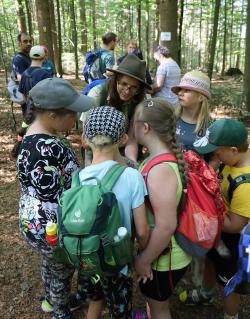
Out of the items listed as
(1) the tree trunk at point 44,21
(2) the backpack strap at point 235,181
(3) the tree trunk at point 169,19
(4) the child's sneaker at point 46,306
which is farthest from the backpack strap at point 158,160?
(1) the tree trunk at point 44,21

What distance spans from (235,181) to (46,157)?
3.92ft

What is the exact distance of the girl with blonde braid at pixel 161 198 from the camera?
1866 millimetres

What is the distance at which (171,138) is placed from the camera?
1.98m

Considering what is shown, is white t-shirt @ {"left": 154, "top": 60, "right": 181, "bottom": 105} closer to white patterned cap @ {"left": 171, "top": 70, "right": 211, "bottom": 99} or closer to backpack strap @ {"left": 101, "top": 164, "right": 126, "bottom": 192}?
white patterned cap @ {"left": 171, "top": 70, "right": 211, "bottom": 99}

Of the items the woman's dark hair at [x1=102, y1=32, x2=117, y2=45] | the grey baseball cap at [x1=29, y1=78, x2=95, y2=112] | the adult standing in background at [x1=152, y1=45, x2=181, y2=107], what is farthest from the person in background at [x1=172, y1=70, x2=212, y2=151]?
the woman's dark hair at [x1=102, y1=32, x2=117, y2=45]

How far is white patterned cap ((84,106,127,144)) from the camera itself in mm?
1827

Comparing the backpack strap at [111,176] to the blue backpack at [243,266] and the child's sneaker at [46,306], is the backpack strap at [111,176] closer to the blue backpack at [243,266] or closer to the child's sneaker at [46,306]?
the blue backpack at [243,266]

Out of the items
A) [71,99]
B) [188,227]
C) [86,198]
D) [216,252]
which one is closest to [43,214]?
[86,198]

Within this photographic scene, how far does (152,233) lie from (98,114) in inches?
29.1

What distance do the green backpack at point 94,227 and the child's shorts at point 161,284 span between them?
13.9 inches

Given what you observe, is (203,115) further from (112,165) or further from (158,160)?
(112,165)

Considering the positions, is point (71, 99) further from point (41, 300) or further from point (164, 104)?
point (41, 300)

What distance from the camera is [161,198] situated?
186 cm

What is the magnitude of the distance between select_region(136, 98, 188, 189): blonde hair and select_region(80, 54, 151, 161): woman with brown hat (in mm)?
769
